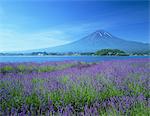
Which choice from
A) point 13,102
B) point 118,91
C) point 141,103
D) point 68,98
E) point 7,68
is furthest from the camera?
point 7,68

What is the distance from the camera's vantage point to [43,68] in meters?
10.2

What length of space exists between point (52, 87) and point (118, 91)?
128 centimetres

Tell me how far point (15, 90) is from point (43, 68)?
6.11 metres

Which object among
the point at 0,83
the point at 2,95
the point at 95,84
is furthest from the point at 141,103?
the point at 0,83

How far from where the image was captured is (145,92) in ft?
13.4

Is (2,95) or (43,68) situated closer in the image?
(2,95)

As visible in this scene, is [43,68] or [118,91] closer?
[118,91]

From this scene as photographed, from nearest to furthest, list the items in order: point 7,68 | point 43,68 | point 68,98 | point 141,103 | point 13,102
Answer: point 141,103
point 13,102
point 68,98
point 7,68
point 43,68

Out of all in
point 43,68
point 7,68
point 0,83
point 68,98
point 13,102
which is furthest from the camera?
point 43,68

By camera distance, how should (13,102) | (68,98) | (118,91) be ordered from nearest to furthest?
(13,102), (68,98), (118,91)

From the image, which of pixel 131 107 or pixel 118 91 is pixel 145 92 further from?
pixel 131 107

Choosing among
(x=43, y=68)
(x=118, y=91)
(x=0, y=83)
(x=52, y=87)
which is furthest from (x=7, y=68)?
(x=118, y=91)

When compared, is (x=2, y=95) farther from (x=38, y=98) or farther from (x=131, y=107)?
(x=131, y=107)

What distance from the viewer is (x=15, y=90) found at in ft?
13.3
